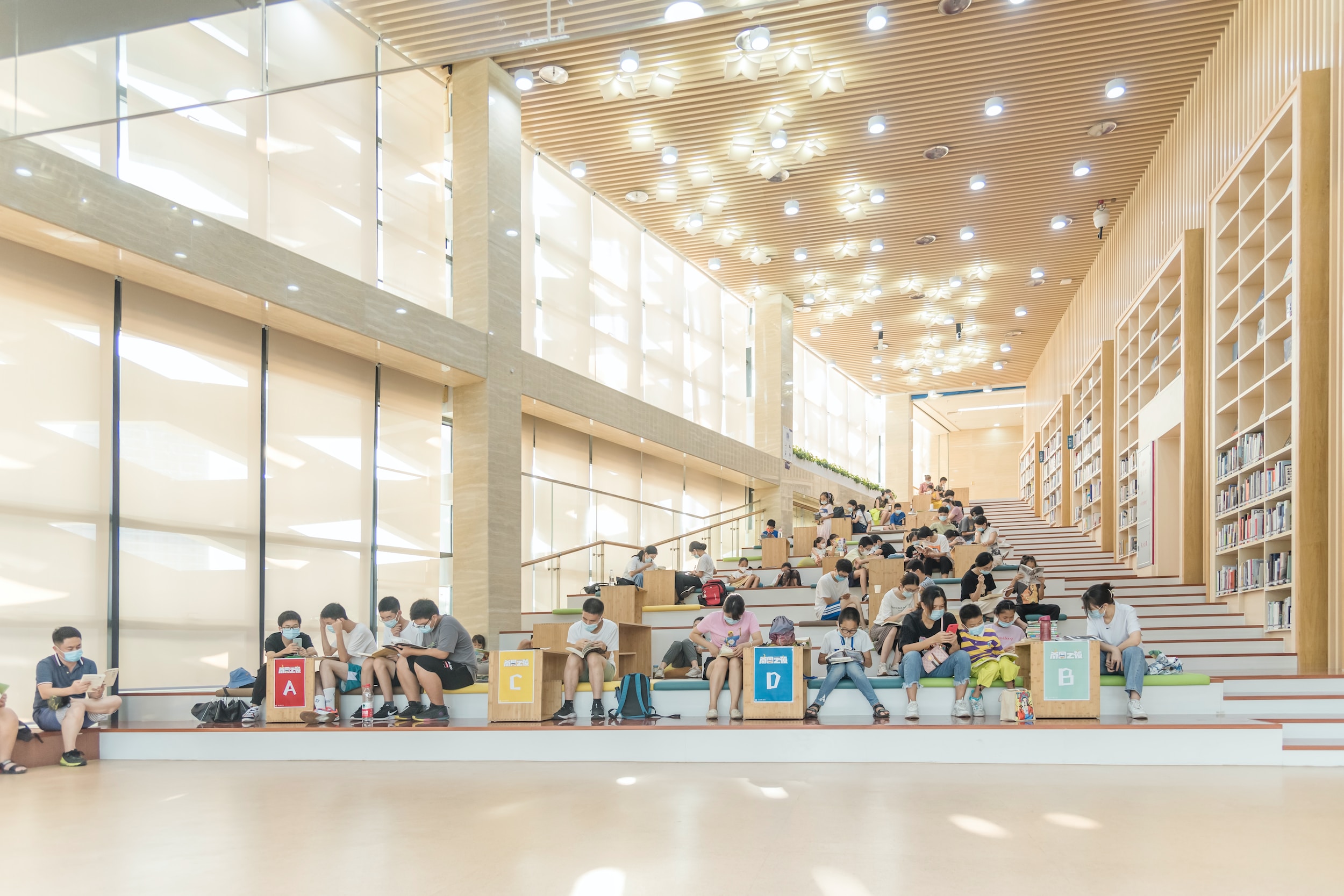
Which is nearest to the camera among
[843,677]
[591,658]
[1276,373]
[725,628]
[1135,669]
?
[1135,669]

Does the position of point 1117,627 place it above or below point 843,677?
above

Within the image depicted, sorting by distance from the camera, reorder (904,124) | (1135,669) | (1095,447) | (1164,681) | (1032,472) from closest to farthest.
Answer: (1135,669) → (1164,681) → (904,124) → (1095,447) → (1032,472)

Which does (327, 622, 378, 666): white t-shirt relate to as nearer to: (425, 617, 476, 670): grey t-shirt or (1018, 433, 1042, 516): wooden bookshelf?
(425, 617, 476, 670): grey t-shirt

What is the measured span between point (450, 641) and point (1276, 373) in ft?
23.0

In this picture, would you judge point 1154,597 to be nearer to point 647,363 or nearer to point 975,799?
point 975,799

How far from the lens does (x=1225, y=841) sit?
4125 millimetres

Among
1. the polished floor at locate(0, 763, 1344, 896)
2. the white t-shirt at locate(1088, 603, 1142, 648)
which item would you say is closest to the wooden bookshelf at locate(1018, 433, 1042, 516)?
the white t-shirt at locate(1088, 603, 1142, 648)

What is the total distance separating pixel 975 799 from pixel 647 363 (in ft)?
39.6

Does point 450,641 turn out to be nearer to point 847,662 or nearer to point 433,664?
point 433,664

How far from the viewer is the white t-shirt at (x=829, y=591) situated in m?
10.3

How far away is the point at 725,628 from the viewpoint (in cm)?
835

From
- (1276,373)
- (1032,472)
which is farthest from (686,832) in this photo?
(1032,472)

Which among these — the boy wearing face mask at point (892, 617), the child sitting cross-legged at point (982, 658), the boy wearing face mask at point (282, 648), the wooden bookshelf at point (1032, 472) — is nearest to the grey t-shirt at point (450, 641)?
the boy wearing face mask at point (282, 648)

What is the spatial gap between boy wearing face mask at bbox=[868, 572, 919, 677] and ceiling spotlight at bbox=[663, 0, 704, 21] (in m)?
5.18
